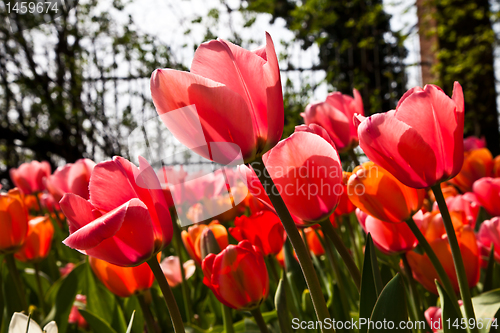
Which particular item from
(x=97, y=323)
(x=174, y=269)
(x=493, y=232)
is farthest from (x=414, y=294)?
(x=174, y=269)

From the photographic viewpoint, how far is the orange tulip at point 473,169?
1.33 m

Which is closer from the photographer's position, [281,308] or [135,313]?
[281,308]

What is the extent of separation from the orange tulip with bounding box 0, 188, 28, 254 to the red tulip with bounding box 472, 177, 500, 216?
1.03 metres

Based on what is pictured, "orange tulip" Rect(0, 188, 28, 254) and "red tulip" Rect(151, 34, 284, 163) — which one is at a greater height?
"red tulip" Rect(151, 34, 284, 163)

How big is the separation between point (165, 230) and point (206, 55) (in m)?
0.19

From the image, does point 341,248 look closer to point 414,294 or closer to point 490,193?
point 414,294

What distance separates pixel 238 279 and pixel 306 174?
191 mm

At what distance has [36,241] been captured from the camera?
1.04 metres

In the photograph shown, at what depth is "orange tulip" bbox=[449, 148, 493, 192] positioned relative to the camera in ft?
4.35

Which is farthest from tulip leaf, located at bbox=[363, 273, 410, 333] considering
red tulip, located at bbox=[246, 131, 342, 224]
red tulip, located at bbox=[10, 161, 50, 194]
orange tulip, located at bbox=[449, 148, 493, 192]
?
red tulip, located at bbox=[10, 161, 50, 194]

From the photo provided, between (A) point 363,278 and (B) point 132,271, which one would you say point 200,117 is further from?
(B) point 132,271

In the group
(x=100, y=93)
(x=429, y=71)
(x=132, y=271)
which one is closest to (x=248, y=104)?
(x=132, y=271)

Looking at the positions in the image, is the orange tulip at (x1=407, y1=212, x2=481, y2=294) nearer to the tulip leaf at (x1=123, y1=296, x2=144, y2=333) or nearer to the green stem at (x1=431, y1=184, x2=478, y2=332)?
the green stem at (x1=431, y1=184, x2=478, y2=332)

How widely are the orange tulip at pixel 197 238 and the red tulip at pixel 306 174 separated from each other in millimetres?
351
